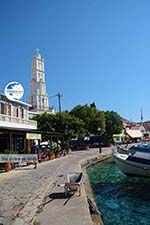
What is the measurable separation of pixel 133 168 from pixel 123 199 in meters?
8.67

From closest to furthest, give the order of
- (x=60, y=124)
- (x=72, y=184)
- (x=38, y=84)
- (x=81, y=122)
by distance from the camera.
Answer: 1. (x=72, y=184)
2. (x=60, y=124)
3. (x=81, y=122)
4. (x=38, y=84)

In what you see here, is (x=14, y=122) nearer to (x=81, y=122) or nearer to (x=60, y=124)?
(x=60, y=124)

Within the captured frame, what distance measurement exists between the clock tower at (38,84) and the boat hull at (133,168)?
99512mm

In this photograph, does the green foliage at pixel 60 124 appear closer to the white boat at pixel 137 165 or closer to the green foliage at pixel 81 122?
the green foliage at pixel 81 122

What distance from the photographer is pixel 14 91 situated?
146 ft

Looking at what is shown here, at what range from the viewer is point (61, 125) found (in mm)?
60781

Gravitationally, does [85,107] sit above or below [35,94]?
below

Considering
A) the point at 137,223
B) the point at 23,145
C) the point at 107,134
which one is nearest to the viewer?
the point at 137,223

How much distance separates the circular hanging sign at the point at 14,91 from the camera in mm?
43044

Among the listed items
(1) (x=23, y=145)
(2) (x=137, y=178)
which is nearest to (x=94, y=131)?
(1) (x=23, y=145)

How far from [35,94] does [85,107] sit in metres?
58.5

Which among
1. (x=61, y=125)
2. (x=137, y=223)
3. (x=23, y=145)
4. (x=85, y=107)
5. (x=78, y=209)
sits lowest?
(x=137, y=223)

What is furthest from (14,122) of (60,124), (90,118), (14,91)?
(90,118)

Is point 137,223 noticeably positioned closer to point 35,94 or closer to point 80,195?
point 80,195
